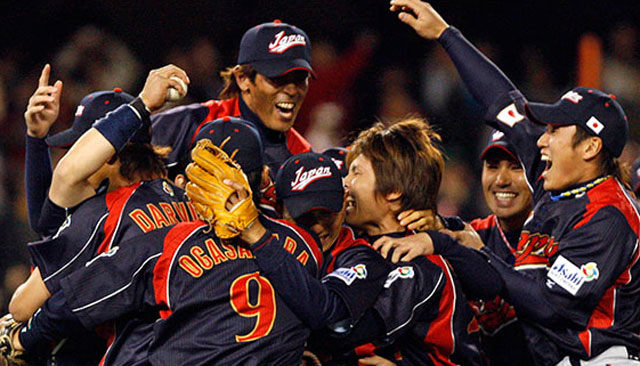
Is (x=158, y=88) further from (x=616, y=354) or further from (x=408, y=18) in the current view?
(x=616, y=354)

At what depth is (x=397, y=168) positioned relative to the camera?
10.1 ft

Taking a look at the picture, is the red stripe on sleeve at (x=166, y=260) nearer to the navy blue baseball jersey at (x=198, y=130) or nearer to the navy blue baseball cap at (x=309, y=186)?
the navy blue baseball cap at (x=309, y=186)

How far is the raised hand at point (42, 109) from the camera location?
3.24 m

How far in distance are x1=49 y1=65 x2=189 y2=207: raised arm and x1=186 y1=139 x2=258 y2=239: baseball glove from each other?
471 mm

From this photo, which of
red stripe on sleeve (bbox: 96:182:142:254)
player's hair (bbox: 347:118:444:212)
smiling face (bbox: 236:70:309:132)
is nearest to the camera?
red stripe on sleeve (bbox: 96:182:142:254)

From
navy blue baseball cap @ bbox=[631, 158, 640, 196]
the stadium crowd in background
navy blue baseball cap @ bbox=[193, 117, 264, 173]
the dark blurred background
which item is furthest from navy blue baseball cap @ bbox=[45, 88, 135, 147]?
the dark blurred background

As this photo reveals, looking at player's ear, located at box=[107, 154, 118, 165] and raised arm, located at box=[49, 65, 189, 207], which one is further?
player's ear, located at box=[107, 154, 118, 165]

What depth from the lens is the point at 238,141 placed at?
271 centimetres

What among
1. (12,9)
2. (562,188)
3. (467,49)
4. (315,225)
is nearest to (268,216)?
(315,225)

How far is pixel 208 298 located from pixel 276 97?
1.81 meters

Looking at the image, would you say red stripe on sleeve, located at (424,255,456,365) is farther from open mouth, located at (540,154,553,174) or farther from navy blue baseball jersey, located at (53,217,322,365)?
open mouth, located at (540,154,553,174)

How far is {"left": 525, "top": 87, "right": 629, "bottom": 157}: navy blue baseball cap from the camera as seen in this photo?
10.9 ft

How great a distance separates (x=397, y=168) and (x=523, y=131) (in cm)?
89

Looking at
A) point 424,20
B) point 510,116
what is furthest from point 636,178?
point 424,20
